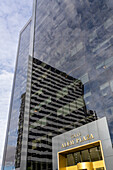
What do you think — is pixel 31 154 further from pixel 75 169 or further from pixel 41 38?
pixel 41 38

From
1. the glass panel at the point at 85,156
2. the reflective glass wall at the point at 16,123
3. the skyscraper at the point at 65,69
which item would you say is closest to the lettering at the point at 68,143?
the glass panel at the point at 85,156

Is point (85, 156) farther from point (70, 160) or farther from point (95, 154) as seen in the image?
point (70, 160)

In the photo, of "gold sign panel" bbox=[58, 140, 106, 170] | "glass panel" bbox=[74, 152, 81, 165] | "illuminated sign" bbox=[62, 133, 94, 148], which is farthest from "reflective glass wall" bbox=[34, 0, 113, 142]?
"glass panel" bbox=[74, 152, 81, 165]

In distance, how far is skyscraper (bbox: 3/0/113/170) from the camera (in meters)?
21.0

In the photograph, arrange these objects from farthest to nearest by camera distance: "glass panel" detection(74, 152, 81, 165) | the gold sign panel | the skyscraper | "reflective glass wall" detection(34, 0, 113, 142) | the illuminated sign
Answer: the skyscraper, "glass panel" detection(74, 152, 81, 165), "reflective glass wall" detection(34, 0, 113, 142), the illuminated sign, the gold sign panel

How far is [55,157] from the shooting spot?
23.1 metres

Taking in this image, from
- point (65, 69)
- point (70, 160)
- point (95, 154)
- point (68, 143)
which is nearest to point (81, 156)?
point (70, 160)

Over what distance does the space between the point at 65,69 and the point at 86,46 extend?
17.6 ft

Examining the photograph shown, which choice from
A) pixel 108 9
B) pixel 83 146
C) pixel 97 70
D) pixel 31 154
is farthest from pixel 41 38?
pixel 83 146

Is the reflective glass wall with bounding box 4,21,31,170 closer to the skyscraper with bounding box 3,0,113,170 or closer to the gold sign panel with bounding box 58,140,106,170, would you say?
the skyscraper with bounding box 3,0,113,170

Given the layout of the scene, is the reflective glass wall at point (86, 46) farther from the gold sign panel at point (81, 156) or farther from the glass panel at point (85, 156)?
the glass panel at point (85, 156)

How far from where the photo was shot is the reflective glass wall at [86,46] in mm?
20094

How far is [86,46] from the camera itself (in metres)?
24.6

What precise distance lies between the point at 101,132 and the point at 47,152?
10533 millimetres
